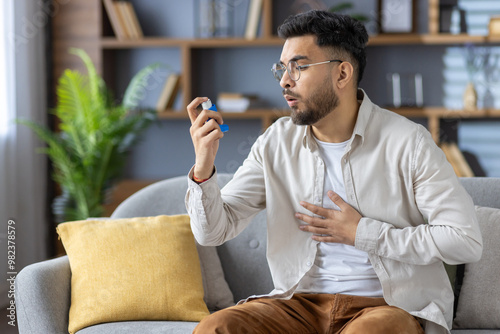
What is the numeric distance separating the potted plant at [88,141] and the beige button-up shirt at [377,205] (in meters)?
1.96

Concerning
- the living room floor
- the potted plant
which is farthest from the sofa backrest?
the potted plant

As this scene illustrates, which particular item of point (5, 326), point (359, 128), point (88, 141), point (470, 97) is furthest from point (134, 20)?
point (359, 128)

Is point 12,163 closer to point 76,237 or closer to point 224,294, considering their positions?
point 76,237

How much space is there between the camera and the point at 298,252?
1740mm

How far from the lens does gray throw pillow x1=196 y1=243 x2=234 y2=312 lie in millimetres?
2055

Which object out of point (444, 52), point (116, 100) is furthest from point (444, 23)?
point (116, 100)

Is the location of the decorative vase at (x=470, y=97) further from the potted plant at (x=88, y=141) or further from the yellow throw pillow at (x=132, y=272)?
the yellow throw pillow at (x=132, y=272)

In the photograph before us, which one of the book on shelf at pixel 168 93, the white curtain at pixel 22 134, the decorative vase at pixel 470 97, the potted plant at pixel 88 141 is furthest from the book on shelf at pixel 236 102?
the decorative vase at pixel 470 97

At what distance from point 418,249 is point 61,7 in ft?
10.4

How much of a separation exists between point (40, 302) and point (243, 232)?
0.69 m

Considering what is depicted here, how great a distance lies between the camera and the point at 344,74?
1.76m

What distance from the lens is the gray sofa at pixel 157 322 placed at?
71.9 inches

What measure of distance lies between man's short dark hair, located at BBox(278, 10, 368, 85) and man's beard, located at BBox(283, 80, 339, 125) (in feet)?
0.35

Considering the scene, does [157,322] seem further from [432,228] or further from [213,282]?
[432,228]
